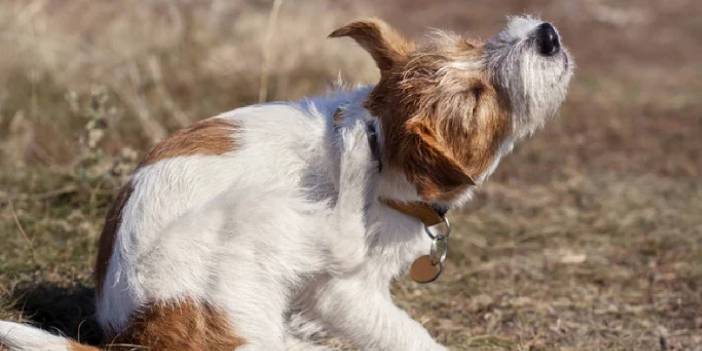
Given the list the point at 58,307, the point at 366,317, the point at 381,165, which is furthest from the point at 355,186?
the point at 58,307

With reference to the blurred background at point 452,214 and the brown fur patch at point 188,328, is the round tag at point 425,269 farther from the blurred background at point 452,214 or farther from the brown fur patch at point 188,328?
the brown fur patch at point 188,328

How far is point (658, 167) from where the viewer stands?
827 centimetres

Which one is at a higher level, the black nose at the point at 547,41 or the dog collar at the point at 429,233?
the black nose at the point at 547,41

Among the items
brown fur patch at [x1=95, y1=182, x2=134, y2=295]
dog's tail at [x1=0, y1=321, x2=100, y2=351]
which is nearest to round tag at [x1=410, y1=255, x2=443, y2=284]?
brown fur patch at [x1=95, y1=182, x2=134, y2=295]

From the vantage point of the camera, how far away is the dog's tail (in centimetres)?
368

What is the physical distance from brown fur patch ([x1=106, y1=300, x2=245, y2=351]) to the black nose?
158 centimetres

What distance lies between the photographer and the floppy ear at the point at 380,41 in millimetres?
4156

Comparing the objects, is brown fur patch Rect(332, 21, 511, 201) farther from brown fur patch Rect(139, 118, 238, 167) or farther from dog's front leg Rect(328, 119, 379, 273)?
brown fur patch Rect(139, 118, 238, 167)

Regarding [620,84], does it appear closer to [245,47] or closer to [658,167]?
[658,167]

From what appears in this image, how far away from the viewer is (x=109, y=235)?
162 inches

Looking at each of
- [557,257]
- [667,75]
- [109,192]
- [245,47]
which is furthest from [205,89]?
[667,75]

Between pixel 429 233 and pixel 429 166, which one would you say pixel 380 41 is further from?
pixel 429 233

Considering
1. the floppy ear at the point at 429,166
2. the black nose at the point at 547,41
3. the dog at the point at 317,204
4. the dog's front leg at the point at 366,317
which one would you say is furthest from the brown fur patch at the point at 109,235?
the black nose at the point at 547,41

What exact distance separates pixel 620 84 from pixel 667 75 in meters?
0.88
